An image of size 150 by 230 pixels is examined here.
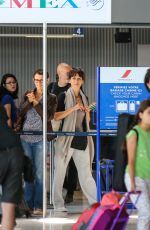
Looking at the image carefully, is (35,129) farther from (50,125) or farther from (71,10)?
(71,10)

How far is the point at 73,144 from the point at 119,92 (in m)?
1.18

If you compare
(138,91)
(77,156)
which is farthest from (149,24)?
(77,156)

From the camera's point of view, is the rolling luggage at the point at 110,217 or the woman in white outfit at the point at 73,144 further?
the woman in white outfit at the point at 73,144

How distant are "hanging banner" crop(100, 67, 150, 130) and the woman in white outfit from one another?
2.35 ft

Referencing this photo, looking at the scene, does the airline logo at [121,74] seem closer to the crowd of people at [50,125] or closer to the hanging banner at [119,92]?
the hanging banner at [119,92]

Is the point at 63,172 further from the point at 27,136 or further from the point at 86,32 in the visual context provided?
the point at 86,32

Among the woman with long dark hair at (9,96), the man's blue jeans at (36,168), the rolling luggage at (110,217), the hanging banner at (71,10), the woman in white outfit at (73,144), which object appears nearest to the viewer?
the rolling luggage at (110,217)

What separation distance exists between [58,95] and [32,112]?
631 mm

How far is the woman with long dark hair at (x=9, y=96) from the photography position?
9391 millimetres

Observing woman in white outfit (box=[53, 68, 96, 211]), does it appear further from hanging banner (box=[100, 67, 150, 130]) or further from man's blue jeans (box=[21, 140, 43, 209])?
hanging banner (box=[100, 67, 150, 130])

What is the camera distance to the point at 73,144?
32.7ft

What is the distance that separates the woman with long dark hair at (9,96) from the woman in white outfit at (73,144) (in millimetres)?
594

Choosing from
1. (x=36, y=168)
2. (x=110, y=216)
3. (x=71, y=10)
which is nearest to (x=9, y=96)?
(x=36, y=168)

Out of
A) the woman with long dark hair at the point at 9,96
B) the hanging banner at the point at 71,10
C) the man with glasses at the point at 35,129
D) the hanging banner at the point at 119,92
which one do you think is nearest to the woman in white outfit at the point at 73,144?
the man with glasses at the point at 35,129
